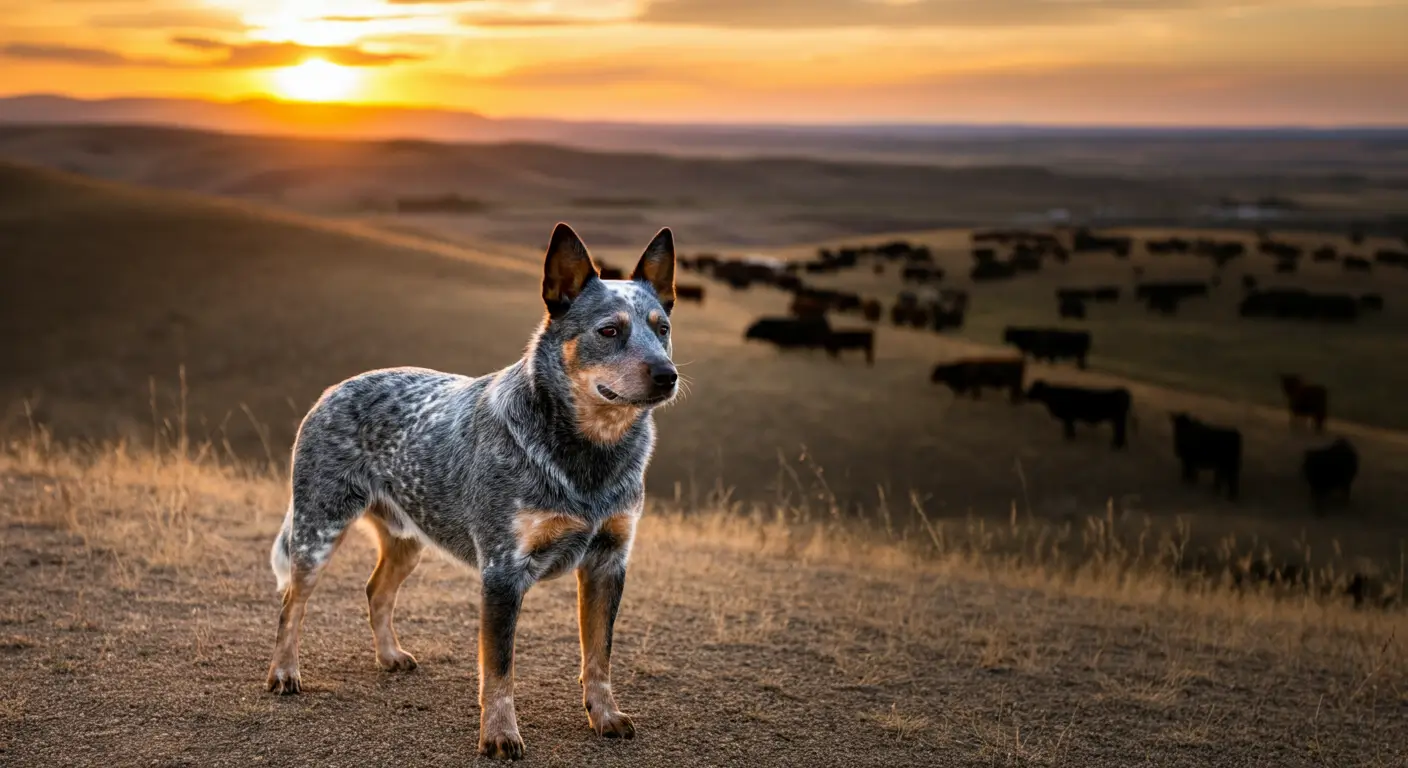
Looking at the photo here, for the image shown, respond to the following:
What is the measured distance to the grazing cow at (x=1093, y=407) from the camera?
77.0 feet

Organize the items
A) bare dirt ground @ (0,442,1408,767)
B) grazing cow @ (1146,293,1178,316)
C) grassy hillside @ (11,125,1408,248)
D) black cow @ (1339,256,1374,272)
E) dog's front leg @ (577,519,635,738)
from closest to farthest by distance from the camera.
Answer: dog's front leg @ (577,519,635,738) → bare dirt ground @ (0,442,1408,767) → grazing cow @ (1146,293,1178,316) → black cow @ (1339,256,1374,272) → grassy hillside @ (11,125,1408,248)

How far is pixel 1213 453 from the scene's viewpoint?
21.3 metres

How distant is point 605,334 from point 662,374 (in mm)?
387

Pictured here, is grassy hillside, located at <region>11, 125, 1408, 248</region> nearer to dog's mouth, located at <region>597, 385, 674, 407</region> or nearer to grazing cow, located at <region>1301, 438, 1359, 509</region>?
grazing cow, located at <region>1301, 438, 1359, 509</region>

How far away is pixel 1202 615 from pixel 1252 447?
586 inches

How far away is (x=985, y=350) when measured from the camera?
3344 cm

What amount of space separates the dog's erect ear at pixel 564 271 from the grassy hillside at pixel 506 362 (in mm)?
9452

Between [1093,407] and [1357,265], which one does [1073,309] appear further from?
[1357,265]

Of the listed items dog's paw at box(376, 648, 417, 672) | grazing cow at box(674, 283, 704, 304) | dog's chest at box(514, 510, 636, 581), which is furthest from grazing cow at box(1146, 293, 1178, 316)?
dog's chest at box(514, 510, 636, 581)

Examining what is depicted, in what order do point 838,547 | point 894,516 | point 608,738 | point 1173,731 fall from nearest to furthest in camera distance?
point 608,738, point 1173,731, point 838,547, point 894,516

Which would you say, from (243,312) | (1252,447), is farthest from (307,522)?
(243,312)

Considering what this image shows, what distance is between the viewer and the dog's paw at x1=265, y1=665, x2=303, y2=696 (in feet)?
20.9

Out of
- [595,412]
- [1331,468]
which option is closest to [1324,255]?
[1331,468]

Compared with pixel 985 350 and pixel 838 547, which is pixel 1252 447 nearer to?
pixel 985 350
